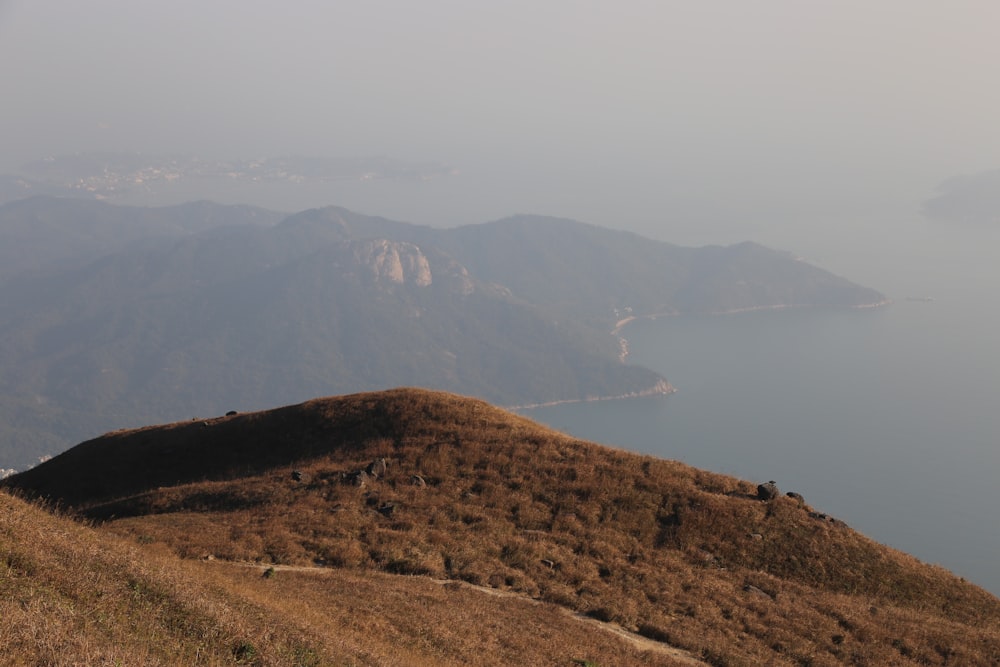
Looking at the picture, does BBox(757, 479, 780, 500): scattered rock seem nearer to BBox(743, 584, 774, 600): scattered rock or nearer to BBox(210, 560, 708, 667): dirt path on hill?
BBox(743, 584, 774, 600): scattered rock

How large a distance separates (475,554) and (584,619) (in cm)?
546

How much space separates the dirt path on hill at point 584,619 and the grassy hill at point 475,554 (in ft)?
0.42

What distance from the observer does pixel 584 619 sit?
72.7ft

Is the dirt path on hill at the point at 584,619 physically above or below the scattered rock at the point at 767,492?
below

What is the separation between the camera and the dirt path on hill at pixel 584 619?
66.9 feet

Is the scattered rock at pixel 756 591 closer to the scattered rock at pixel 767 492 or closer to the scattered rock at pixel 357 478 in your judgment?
the scattered rock at pixel 767 492

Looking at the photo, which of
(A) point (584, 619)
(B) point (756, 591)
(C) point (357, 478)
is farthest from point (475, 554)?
(B) point (756, 591)

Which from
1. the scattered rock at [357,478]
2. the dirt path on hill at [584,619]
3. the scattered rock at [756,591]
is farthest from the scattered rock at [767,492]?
the scattered rock at [357,478]

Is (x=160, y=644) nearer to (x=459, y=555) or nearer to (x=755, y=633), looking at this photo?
(x=459, y=555)

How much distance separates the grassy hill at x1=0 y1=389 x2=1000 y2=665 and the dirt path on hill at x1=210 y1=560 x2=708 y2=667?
127mm

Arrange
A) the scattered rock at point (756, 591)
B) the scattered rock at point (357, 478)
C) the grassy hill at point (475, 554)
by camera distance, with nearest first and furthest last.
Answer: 1. the grassy hill at point (475, 554)
2. the scattered rock at point (756, 591)
3. the scattered rock at point (357, 478)

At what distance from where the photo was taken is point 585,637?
796 inches

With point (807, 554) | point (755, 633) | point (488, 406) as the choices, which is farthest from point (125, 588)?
point (488, 406)

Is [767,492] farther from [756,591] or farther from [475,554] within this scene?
[475,554]
